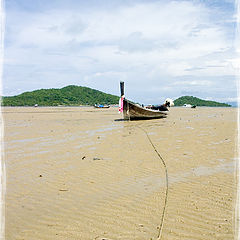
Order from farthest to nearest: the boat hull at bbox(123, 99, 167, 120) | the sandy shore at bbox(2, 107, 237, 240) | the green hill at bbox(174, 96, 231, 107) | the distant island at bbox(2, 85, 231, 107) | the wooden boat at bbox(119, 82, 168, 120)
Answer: the green hill at bbox(174, 96, 231, 107) → the distant island at bbox(2, 85, 231, 107) → the boat hull at bbox(123, 99, 167, 120) → the wooden boat at bbox(119, 82, 168, 120) → the sandy shore at bbox(2, 107, 237, 240)

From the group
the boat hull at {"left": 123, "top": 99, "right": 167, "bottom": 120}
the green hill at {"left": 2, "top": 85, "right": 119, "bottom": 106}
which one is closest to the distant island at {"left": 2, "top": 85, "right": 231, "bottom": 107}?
the green hill at {"left": 2, "top": 85, "right": 119, "bottom": 106}

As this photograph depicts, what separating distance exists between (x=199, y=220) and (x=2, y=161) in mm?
6100

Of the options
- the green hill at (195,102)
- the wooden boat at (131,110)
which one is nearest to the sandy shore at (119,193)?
the wooden boat at (131,110)

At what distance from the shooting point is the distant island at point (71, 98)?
300ft

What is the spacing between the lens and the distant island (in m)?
91.5

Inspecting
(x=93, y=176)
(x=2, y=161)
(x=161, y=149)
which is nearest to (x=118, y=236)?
(x=93, y=176)

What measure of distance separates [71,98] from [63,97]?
3025 millimetres

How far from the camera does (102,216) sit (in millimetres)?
4289

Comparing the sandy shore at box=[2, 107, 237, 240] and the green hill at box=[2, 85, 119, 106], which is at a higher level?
the green hill at box=[2, 85, 119, 106]

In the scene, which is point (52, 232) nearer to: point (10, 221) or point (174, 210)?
point (10, 221)

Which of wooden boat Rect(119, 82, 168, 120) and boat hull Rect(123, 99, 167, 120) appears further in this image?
boat hull Rect(123, 99, 167, 120)

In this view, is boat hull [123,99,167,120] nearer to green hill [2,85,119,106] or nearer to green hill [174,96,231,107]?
green hill [2,85,119,106]

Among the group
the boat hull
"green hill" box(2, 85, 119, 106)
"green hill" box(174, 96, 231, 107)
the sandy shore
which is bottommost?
the sandy shore

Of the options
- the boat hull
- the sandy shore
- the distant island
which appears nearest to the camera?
the sandy shore
